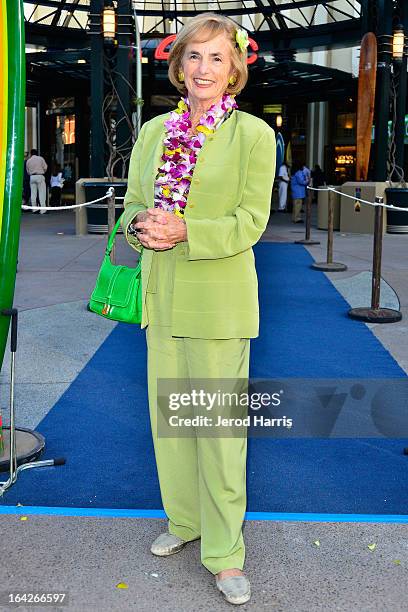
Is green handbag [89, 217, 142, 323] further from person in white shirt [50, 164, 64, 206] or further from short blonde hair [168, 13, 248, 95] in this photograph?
person in white shirt [50, 164, 64, 206]

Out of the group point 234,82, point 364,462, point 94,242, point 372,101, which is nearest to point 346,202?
point 372,101

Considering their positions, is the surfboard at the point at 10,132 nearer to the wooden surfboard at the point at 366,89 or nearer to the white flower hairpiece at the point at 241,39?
the white flower hairpiece at the point at 241,39

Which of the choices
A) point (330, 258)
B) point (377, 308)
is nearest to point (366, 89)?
point (330, 258)

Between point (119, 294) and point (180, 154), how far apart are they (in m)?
0.74

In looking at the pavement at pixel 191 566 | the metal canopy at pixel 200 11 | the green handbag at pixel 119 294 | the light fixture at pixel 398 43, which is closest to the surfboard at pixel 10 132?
the green handbag at pixel 119 294

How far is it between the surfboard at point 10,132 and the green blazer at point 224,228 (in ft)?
4.11

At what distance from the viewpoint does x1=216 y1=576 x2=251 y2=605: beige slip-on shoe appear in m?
2.57

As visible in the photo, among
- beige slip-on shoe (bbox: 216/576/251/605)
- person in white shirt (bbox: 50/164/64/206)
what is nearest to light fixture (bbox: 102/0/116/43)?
person in white shirt (bbox: 50/164/64/206)

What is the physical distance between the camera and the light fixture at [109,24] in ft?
53.3

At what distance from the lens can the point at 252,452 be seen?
4.23 metres

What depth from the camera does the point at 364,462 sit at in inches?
161

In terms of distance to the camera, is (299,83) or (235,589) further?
(299,83)

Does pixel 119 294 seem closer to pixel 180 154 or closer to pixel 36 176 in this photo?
pixel 180 154

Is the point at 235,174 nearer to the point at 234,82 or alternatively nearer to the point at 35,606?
the point at 234,82
